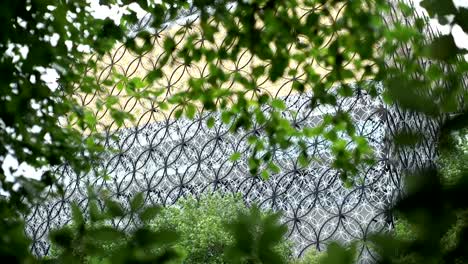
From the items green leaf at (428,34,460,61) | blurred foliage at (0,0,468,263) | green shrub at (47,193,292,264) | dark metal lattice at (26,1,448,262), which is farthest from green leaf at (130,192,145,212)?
green shrub at (47,193,292,264)

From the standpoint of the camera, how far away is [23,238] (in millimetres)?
408

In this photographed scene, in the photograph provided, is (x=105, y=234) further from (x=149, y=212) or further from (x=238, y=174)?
(x=238, y=174)

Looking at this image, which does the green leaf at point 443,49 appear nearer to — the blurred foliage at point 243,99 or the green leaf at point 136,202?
the blurred foliage at point 243,99

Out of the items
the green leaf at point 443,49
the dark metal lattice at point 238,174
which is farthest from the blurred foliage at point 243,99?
the dark metal lattice at point 238,174

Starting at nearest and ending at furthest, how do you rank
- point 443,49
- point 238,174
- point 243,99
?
point 443,49 → point 243,99 → point 238,174

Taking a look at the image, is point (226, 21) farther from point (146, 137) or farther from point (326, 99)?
point (146, 137)

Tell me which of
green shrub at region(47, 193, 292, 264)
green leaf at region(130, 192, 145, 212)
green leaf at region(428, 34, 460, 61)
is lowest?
green leaf at region(428, 34, 460, 61)

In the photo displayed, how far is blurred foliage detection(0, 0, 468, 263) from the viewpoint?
0.97 ft

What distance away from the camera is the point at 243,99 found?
1.47 m

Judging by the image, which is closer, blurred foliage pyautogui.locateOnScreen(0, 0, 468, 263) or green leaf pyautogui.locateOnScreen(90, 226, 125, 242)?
blurred foliage pyautogui.locateOnScreen(0, 0, 468, 263)

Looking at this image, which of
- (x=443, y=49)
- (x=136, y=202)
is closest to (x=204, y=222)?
(x=136, y=202)

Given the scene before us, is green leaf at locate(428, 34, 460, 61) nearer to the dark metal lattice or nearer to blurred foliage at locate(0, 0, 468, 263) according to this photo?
blurred foliage at locate(0, 0, 468, 263)

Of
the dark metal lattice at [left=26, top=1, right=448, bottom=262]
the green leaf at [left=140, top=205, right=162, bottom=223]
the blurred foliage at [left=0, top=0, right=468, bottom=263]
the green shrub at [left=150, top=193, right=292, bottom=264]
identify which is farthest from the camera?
the green shrub at [left=150, top=193, right=292, bottom=264]

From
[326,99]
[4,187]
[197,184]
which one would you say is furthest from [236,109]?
[197,184]
